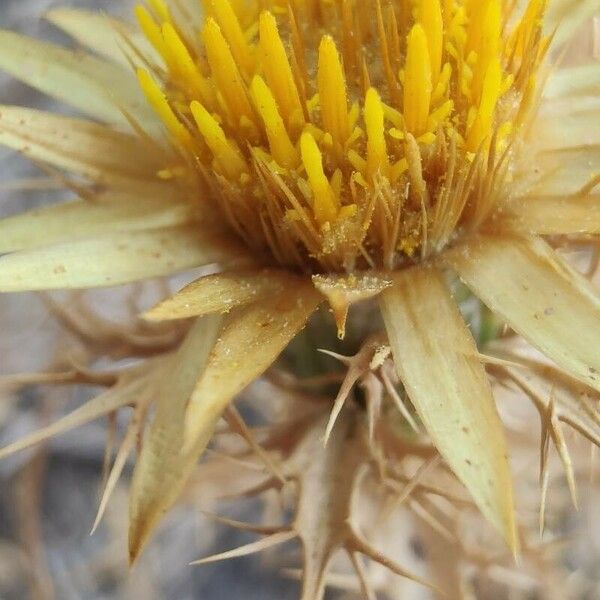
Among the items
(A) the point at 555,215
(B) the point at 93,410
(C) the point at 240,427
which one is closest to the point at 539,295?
(A) the point at 555,215

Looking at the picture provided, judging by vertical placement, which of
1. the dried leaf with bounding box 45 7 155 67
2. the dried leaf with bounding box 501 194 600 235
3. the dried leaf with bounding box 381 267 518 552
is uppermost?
the dried leaf with bounding box 45 7 155 67

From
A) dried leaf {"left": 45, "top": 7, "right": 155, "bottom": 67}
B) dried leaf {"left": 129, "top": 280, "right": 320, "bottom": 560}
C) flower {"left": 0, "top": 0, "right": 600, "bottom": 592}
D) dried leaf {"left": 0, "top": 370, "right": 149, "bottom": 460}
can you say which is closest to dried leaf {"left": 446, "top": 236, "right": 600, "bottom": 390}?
flower {"left": 0, "top": 0, "right": 600, "bottom": 592}

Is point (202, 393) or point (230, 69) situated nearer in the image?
point (202, 393)

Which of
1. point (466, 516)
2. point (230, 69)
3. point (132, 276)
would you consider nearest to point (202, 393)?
point (132, 276)

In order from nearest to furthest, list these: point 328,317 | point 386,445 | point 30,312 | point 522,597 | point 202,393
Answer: point 202,393, point 328,317, point 386,445, point 522,597, point 30,312

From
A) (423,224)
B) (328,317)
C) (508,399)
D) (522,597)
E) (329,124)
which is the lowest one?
(522,597)

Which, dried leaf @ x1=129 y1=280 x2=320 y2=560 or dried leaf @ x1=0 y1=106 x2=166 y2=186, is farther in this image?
dried leaf @ x1=0 y1=106 x2=166 y2=186

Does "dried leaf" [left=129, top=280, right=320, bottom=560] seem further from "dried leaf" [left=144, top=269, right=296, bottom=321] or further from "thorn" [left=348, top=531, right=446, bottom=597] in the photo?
"thorn" [left=348, top=531, right=446, bottom=597]

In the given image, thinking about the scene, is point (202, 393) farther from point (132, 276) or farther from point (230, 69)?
point (230, 69)
